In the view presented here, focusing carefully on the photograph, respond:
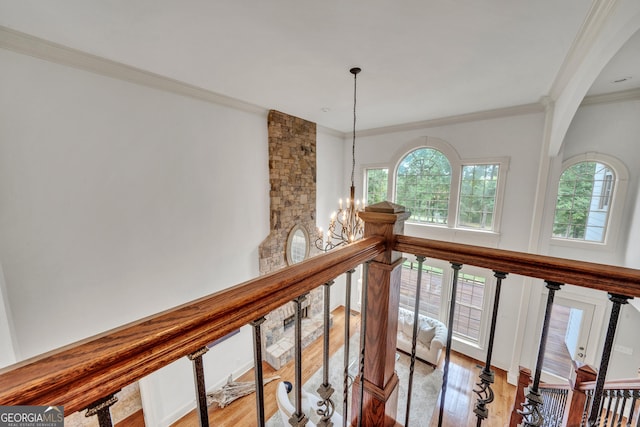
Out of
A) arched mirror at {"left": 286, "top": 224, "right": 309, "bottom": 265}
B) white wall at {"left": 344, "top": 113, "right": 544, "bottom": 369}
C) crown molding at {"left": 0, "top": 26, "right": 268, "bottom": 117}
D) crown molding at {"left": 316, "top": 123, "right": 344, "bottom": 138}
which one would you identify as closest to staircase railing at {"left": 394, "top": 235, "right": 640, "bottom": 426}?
crown molding at {"left": 0, "top": 26, "right": 268, "bottom": 117}

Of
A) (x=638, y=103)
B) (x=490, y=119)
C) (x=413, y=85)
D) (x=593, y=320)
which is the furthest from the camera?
(x=490, y=119)

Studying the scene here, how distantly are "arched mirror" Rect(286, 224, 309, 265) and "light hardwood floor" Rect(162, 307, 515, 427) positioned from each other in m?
1.82

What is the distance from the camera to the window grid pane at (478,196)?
413 centimetres

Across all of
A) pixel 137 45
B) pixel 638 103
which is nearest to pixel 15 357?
pixel 137 45

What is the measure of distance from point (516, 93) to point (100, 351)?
4497mm

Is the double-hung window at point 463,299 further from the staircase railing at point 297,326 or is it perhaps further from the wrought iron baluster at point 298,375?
the wrought iron baluster at point 298,375

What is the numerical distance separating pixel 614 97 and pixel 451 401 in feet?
16.3

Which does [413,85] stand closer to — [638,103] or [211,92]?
[211,92]

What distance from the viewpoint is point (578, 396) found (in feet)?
6.34

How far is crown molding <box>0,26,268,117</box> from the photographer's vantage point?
1.98m

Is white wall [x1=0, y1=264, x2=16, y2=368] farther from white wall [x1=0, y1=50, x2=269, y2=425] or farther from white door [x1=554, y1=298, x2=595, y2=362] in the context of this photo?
white door [x1=554, y1=298, x2=595, y2=362]

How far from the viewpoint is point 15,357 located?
2066mm

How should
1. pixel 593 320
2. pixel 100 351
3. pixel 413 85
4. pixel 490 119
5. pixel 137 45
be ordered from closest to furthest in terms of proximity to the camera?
1. pixel 100 351
2. pixel 137 45
3. pixel 413 85
4. pixel 593 320
5. pixel 490 119

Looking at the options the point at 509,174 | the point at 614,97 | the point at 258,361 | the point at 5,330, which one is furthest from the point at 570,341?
the point at 5,330
